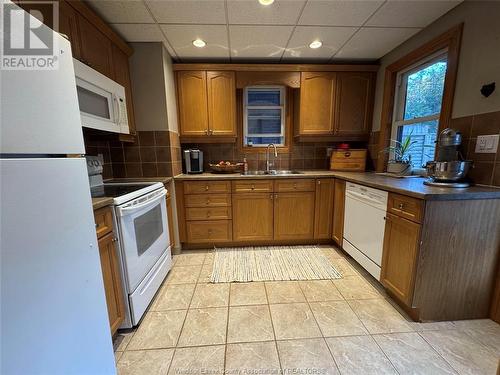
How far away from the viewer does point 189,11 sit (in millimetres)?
1674

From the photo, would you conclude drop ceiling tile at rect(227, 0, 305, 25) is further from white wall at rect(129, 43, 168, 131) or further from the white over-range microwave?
the white over-range microwave

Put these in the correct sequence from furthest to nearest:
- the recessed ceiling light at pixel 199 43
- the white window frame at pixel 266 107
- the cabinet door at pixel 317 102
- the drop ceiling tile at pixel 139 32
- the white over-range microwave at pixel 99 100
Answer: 1. the white window frame at pixel 266 107
2. the cabinet door at pixel 317 102
3. the recessed ceiling light at pixel 199 43
4. the drop ceiling tile at pixel 139 32
5. the white over-range microwave at pixel 99 100

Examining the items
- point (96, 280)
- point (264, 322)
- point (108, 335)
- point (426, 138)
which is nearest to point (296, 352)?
point (264, 322)

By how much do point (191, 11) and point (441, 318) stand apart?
9.63 ft

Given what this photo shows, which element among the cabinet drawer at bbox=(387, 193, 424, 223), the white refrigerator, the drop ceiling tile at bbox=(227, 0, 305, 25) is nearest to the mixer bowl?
the cabinet drawer at bbox=(387, 193, 424, 223)

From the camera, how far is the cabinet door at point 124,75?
193cm

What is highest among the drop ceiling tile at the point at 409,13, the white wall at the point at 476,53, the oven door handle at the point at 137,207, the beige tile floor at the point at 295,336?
the drop ceiling tile at the point at 409,13

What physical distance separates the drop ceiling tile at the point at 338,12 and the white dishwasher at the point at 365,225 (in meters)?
1.46

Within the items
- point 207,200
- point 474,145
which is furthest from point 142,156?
point 474,145

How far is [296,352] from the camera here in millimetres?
1235

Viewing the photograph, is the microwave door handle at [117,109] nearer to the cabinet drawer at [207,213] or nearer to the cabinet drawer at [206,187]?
the cabinet drawer at [206,187]

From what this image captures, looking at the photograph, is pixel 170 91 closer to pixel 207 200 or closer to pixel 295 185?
pixel 207 200

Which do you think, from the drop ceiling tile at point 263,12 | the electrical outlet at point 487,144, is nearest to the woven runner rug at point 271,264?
the electrical outlet at point 487,144

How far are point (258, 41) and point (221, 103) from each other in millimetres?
774
